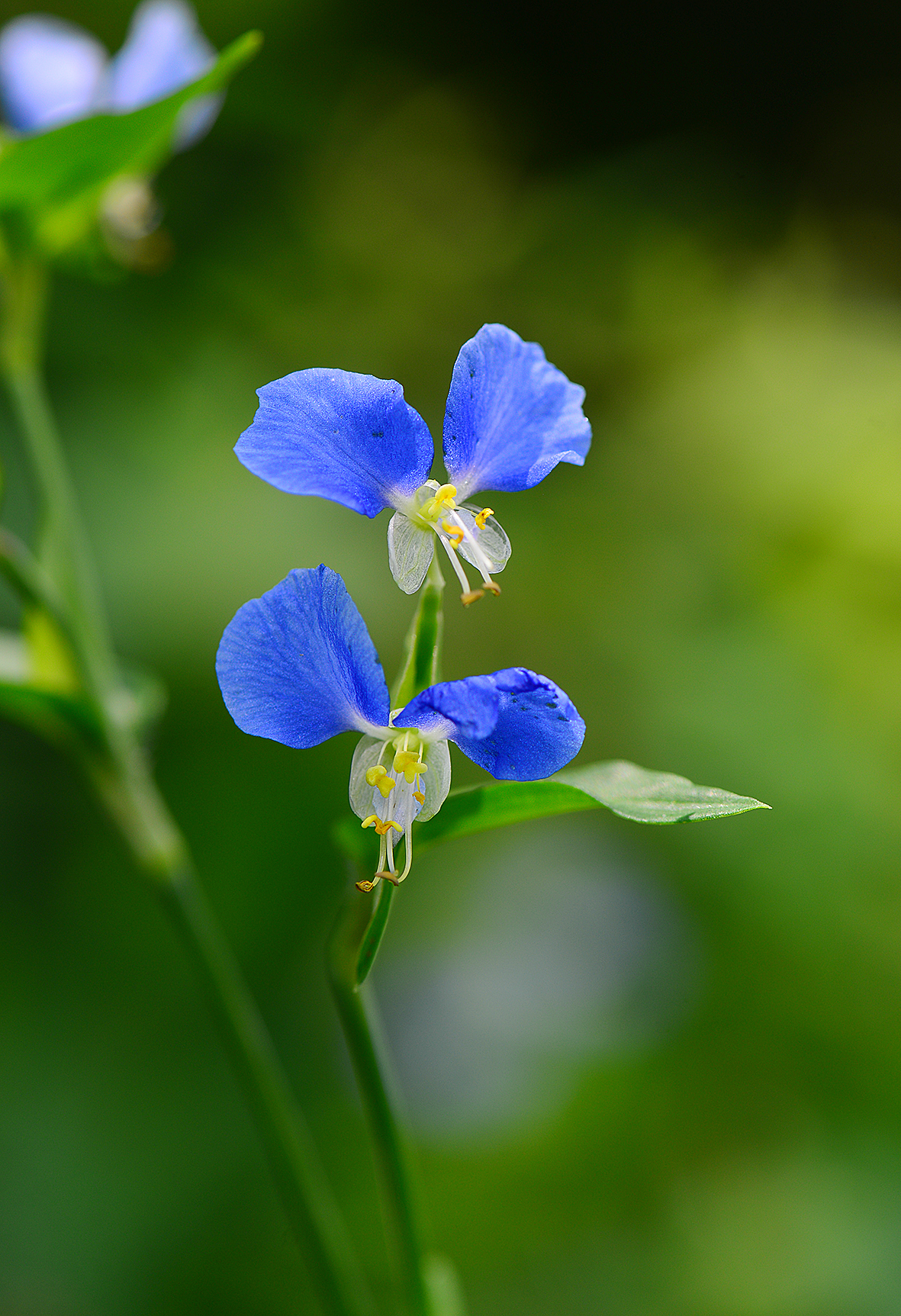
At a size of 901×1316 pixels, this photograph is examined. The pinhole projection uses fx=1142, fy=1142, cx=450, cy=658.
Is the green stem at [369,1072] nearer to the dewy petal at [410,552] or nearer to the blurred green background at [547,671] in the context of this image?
the dewy petal at [410,552]

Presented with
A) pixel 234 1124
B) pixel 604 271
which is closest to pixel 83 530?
pixel 234 1124

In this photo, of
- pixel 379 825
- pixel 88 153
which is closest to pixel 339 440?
pixel 379 825

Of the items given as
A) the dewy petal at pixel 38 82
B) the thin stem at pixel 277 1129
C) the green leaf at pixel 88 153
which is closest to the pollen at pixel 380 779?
the thin stem at pixel 277 1129

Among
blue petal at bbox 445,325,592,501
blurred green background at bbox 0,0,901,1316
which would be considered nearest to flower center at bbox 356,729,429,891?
blue petal at bbox 445,325,592,501

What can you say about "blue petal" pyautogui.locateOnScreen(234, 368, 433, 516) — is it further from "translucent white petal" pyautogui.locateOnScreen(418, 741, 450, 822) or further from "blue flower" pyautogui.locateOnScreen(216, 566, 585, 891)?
"translucent white petal" pyautogui.locateOnScreen(418, 741, 450, 822)

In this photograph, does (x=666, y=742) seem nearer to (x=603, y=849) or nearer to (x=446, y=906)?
(x=603, y=849)

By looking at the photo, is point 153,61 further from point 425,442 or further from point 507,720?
point 507,720
